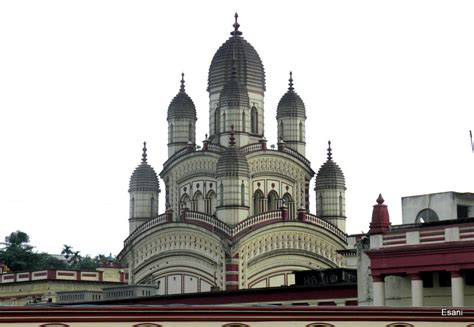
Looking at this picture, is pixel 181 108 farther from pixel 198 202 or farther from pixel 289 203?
pixel 289 203

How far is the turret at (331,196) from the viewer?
73.6 meters

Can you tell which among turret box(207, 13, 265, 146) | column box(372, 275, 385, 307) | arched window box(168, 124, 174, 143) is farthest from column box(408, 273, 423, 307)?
arched window box(168, 124, 174, 143)

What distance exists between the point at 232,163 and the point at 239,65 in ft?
31.0

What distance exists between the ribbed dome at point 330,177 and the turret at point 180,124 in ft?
31.1

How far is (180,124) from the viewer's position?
76.6 metres

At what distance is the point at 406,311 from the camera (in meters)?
26.4

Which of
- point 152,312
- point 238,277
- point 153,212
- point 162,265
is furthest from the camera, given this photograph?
point 153,212

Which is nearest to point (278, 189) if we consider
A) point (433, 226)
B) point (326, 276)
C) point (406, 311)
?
point (326, 276)

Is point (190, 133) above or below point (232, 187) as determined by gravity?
above

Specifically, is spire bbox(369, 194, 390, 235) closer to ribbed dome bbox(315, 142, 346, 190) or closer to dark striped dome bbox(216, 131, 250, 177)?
dark striped dome bbox(216, 131, 250, 177)

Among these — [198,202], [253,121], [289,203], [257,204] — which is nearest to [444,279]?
A: [257,204]

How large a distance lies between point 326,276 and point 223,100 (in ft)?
87.7

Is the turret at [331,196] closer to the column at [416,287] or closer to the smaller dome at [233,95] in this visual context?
the smaller dome at [233,95]

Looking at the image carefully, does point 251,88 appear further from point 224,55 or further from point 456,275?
point 456,275
